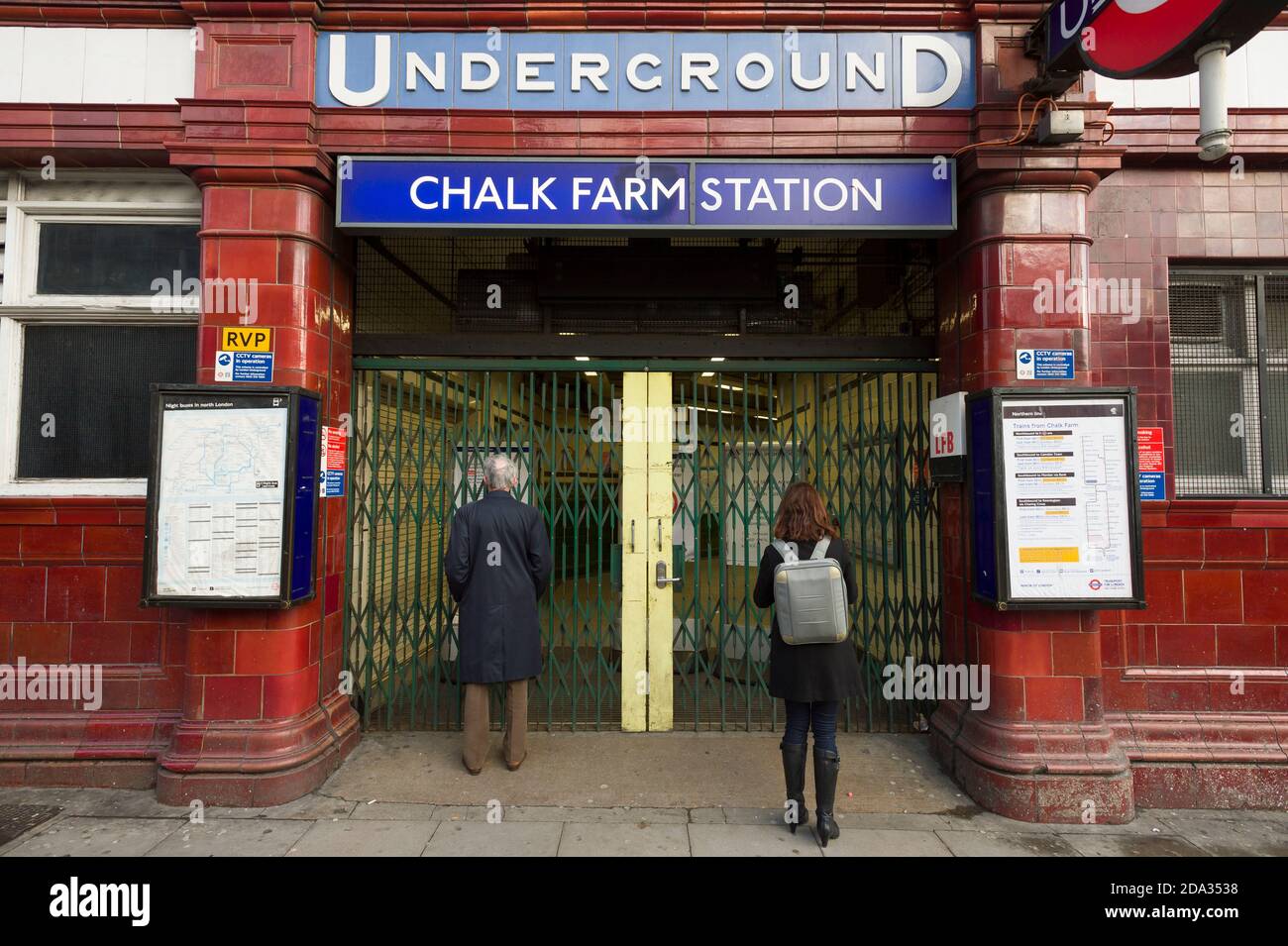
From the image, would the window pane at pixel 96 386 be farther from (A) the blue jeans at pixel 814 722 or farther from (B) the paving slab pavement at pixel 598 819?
(A) the blue jeans at pixel 814 722

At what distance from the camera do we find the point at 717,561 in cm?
533

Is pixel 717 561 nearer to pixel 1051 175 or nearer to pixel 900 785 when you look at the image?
pixel 900 785

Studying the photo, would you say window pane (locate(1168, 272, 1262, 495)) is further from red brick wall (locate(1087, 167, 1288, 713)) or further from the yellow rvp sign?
the yellow rvp sign

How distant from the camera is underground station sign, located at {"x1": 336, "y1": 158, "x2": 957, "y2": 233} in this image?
15.0 feet

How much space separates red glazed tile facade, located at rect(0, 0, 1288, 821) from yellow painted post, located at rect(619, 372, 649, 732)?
186cm

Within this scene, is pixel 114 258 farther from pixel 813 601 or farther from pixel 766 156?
pixel 813 601

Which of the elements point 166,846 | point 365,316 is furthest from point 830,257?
point 166,846

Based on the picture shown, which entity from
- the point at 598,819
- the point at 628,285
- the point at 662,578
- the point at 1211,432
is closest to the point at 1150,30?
the point at 1211,432

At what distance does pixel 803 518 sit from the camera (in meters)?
3.75

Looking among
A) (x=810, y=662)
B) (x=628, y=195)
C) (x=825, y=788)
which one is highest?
(x=628, y=195)

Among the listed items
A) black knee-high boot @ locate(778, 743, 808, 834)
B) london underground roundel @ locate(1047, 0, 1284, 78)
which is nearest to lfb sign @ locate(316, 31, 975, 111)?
london underground roundel @ locate(1047, 0, 1284, 78)

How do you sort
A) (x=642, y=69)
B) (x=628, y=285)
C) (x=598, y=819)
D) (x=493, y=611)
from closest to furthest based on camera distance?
(x=598, y=819), (x=493, y=611), (x=642, y=69), (x=628, y=285)

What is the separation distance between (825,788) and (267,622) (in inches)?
141

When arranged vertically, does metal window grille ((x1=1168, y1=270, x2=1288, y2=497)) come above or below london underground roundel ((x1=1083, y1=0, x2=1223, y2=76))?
below
